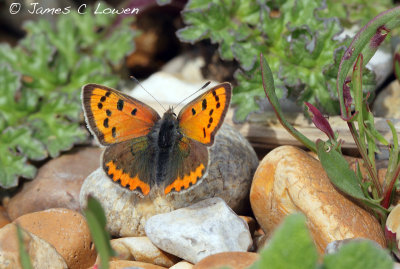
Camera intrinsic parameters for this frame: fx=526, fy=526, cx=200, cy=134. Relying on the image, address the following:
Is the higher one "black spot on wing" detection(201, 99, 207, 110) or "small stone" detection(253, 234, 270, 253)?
"black spot on wing" detection(201, 99, 207, 110)

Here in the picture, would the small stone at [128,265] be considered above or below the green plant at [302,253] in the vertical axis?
below

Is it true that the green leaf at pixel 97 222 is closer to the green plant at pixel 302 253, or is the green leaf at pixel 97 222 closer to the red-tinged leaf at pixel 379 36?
the green plant at pixel 302 253

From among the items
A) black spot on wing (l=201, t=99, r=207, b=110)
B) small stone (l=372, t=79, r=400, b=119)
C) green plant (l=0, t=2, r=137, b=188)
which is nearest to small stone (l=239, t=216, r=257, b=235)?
black spot on wing (l=201, t=99, r=207, b=110)

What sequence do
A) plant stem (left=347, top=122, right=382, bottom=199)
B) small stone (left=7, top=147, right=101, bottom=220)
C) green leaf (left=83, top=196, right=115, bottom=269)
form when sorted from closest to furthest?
green leaf (left=83, top=196, right=115, bottom=269), plant stem (left=347, top=122, right=382, bottom=199), small stone (left=7, top=147, right=101, bottom=220)

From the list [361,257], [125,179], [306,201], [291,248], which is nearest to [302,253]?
[291,248]

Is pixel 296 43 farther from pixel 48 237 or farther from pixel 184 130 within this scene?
pixel 48 237

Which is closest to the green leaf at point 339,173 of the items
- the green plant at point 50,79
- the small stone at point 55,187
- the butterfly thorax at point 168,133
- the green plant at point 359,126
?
the green plant at point 359,126

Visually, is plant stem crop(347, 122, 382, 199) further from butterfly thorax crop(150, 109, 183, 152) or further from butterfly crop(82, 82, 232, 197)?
butterfly thorax crop(150, 109, 183, 152)
